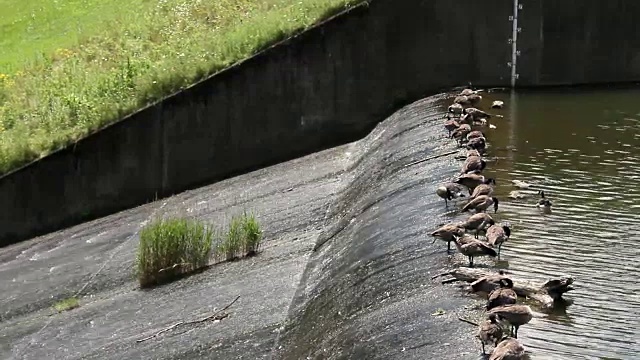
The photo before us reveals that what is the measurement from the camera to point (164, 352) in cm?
945

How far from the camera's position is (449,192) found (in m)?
9.86

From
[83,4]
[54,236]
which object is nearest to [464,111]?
[54,236]

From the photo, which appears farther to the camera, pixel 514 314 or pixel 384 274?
pixel 384 274

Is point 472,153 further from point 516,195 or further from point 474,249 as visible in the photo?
point 474,249

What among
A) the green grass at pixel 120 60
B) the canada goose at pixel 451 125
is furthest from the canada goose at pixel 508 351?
the green grass at pixel 120 60

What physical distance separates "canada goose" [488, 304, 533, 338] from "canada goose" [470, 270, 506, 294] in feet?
1.67

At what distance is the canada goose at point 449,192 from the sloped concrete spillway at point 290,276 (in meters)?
0.14

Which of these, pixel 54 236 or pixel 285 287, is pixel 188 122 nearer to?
pixel 54 236

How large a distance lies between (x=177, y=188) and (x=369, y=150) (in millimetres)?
3944

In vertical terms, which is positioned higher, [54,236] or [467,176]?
[467,176]

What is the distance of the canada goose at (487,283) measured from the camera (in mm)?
7121

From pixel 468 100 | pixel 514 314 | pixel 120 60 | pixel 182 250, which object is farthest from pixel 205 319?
pixel 120 60

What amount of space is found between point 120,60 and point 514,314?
14.4m

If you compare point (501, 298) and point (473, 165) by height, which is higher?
point (473, 165)
